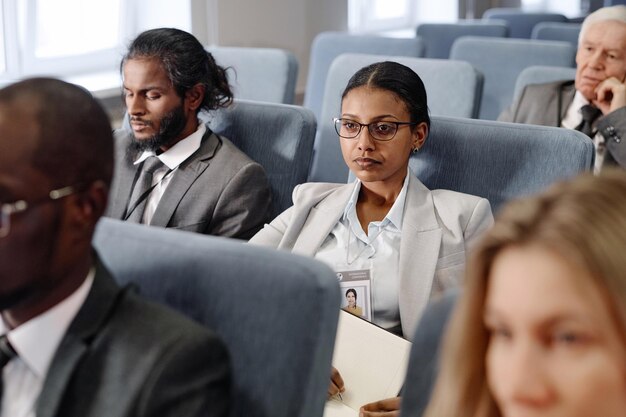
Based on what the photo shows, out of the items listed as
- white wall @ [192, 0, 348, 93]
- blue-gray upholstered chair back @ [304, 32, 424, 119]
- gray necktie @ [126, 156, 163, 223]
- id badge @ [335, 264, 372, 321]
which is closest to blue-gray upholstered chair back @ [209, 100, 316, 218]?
gray necktie @ [126, 156, 163, 223]

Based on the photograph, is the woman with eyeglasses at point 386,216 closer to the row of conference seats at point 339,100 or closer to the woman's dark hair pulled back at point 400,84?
the woman's dark hair pulled back at point 400,84

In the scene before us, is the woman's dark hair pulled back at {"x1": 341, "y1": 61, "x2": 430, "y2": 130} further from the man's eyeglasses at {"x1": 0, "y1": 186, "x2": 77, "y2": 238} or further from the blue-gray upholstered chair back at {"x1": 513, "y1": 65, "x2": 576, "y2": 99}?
the man's eyeglasses at {"x1": 0, "y1": 186, "x2": 77, "y2": 238}

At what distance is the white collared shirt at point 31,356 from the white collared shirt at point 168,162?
1.41m

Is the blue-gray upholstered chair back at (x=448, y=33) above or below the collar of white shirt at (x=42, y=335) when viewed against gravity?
above

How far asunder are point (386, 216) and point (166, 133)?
2.40ft

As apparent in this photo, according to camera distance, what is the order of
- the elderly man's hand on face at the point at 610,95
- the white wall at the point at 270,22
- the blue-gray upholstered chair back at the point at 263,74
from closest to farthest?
the elderly man's hand on face at the point at 610,95 → the blue-gray upholstered chair back at the point at 263,74 → the white wall at the point at 270,22

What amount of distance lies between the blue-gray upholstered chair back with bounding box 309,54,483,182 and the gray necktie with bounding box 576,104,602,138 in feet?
1.11

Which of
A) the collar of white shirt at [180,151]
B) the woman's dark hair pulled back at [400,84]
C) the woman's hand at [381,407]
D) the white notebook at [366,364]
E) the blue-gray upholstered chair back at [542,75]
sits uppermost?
A: the woman's dark hair pulled back at [400,84]

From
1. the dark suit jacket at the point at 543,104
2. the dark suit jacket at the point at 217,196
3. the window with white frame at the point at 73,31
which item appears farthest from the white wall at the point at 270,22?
the dark suit jacket at the point at 217,196

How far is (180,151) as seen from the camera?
2.69m

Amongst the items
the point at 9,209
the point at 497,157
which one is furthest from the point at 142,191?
the point at 9,209

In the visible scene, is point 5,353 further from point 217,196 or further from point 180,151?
point 180,151

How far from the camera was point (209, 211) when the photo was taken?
2570 millimetres

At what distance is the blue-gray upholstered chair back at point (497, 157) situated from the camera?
233cm
